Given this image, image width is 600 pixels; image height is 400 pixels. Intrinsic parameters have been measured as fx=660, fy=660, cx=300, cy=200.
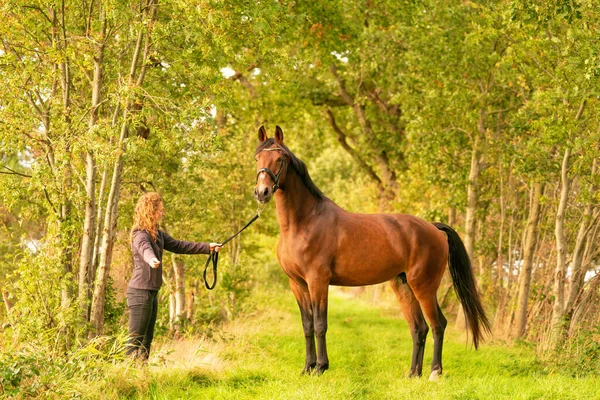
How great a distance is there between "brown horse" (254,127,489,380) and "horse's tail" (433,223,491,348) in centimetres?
23

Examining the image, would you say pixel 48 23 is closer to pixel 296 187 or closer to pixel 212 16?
pixel 212 16

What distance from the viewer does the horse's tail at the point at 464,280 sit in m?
8.88

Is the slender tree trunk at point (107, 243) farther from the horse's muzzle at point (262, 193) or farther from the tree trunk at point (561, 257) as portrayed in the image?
the tree trunk at point (561, 257)

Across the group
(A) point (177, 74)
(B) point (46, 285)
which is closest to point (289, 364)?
(B) point (46, 285)

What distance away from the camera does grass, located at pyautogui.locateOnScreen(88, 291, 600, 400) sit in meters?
6.87

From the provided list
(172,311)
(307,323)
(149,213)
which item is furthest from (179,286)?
(149,213)

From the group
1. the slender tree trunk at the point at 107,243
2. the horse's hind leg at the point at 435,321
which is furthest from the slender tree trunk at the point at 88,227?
the horse's hind leg at the point at 435,321

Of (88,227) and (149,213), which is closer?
(149,213)

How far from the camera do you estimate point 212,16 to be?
7.83 metres

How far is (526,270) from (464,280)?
4385mm

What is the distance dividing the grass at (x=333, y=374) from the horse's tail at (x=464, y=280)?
29.9 inches

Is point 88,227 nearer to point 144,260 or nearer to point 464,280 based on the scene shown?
point 144,260

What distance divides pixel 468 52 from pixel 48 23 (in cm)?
806

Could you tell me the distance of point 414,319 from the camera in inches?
337
